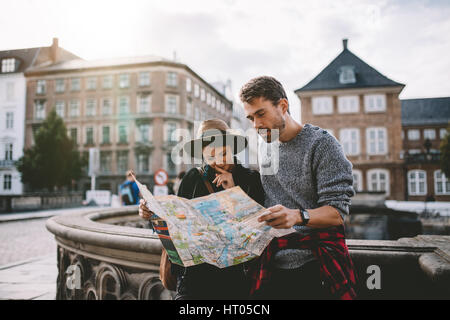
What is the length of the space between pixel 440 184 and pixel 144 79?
102 feet

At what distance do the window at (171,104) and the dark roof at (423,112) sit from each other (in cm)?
3043

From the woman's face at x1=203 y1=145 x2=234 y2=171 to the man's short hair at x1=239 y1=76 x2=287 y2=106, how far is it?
0.34 metres

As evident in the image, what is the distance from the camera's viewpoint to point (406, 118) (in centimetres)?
4447

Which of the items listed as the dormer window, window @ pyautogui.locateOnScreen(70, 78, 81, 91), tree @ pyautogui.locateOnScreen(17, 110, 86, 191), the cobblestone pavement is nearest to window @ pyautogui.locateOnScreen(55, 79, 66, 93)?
window @ pyautogui.locateOnScreen(70, 78, 81, 91)

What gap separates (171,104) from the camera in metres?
36.8

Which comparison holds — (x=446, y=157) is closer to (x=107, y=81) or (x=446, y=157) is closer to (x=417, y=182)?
(x=417, y=182)

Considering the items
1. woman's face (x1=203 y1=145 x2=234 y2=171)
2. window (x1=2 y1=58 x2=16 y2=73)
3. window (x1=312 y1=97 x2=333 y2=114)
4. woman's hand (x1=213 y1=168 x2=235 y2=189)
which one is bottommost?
woman's hand (x1=213 y1=168 x2=235 y2=189)

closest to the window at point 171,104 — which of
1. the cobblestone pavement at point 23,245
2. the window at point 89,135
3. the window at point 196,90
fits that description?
the window at point 196,90

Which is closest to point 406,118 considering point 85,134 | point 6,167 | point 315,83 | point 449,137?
point 449,137

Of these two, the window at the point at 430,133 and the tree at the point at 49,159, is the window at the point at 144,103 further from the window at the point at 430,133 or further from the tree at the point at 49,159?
the window at the point at 430,133

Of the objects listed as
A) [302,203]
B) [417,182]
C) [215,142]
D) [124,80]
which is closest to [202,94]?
[124,80]

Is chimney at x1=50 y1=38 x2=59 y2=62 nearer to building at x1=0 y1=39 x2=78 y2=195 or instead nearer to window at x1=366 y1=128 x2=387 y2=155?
building at x1=0 y1=39 x2=78 y2=195

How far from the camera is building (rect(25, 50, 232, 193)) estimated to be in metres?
36.0
